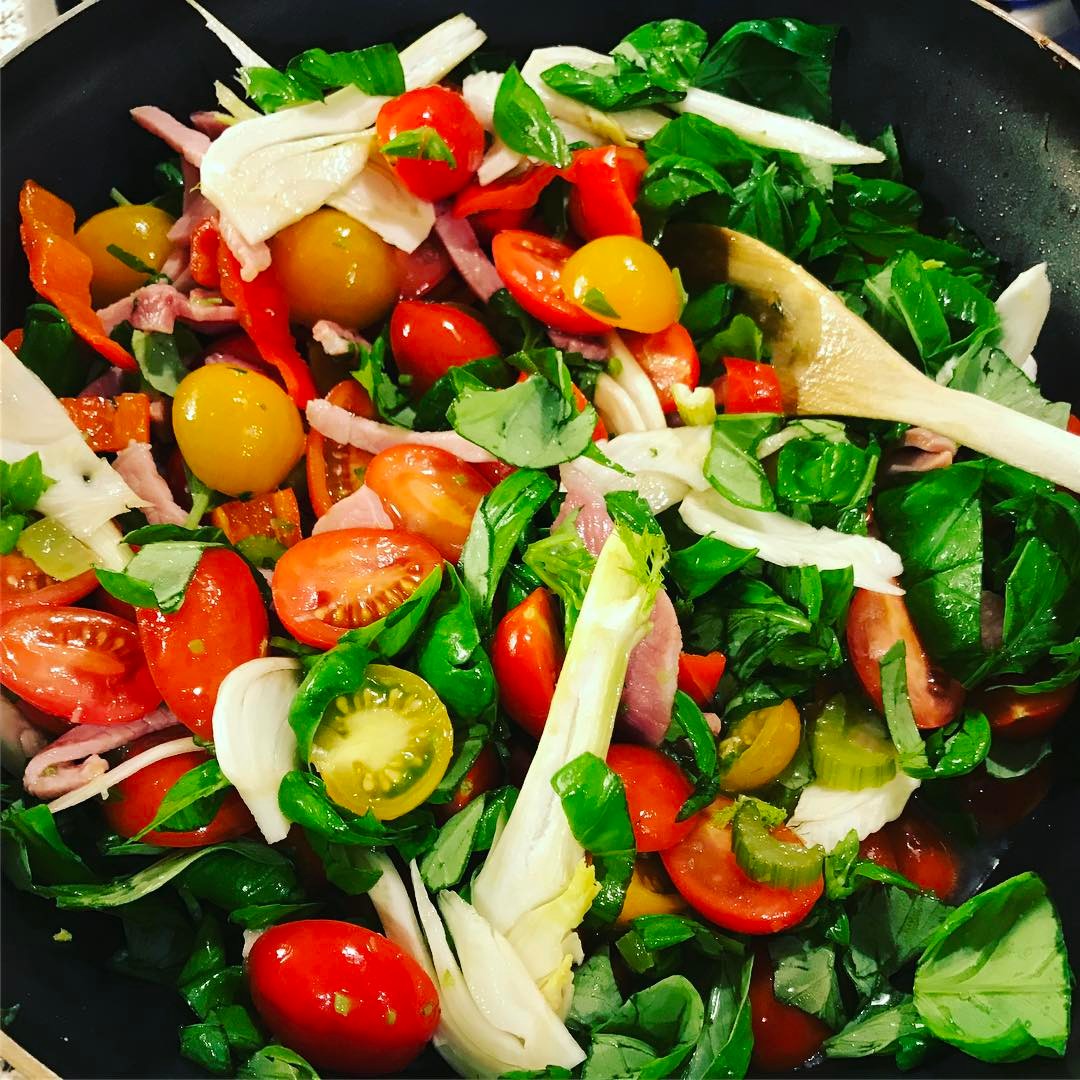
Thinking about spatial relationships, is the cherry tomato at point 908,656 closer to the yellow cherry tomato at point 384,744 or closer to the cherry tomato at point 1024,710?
the cherry tomato at point 1024,710

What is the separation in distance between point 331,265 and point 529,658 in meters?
0.84

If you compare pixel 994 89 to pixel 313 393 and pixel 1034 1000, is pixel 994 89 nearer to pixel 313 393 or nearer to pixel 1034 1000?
pixel 313 393

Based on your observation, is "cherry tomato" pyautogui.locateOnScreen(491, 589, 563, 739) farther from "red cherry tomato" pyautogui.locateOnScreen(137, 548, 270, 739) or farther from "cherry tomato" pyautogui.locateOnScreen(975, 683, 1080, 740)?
"cherry tomato" pyautogui.locateOnScreen(975, 683, 1080, 740)

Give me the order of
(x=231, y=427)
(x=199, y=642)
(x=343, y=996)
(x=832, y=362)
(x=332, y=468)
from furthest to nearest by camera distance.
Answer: (x=832, y=362) < (x=332, y=468) < (x=231, y=427) < (x=199, y=642) < (x=343, y=996)

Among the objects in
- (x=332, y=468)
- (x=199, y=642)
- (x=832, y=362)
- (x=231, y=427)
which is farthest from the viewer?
Answer: (x=832, y=362)

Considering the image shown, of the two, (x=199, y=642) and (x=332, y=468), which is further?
(x=332, y=468)

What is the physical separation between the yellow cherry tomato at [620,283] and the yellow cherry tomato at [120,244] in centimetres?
80

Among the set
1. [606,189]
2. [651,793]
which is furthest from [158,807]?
[606,189]

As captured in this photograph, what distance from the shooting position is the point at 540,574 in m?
1.57

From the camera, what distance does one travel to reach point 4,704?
1.54m

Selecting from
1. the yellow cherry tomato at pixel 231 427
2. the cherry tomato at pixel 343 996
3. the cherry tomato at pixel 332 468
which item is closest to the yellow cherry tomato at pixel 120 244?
the yellow cherry tomato at pixel 231 427

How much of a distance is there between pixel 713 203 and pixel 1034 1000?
59.4 inches

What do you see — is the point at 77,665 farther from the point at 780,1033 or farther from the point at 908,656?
the point at 908,656

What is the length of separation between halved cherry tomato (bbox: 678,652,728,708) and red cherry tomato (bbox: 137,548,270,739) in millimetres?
693
